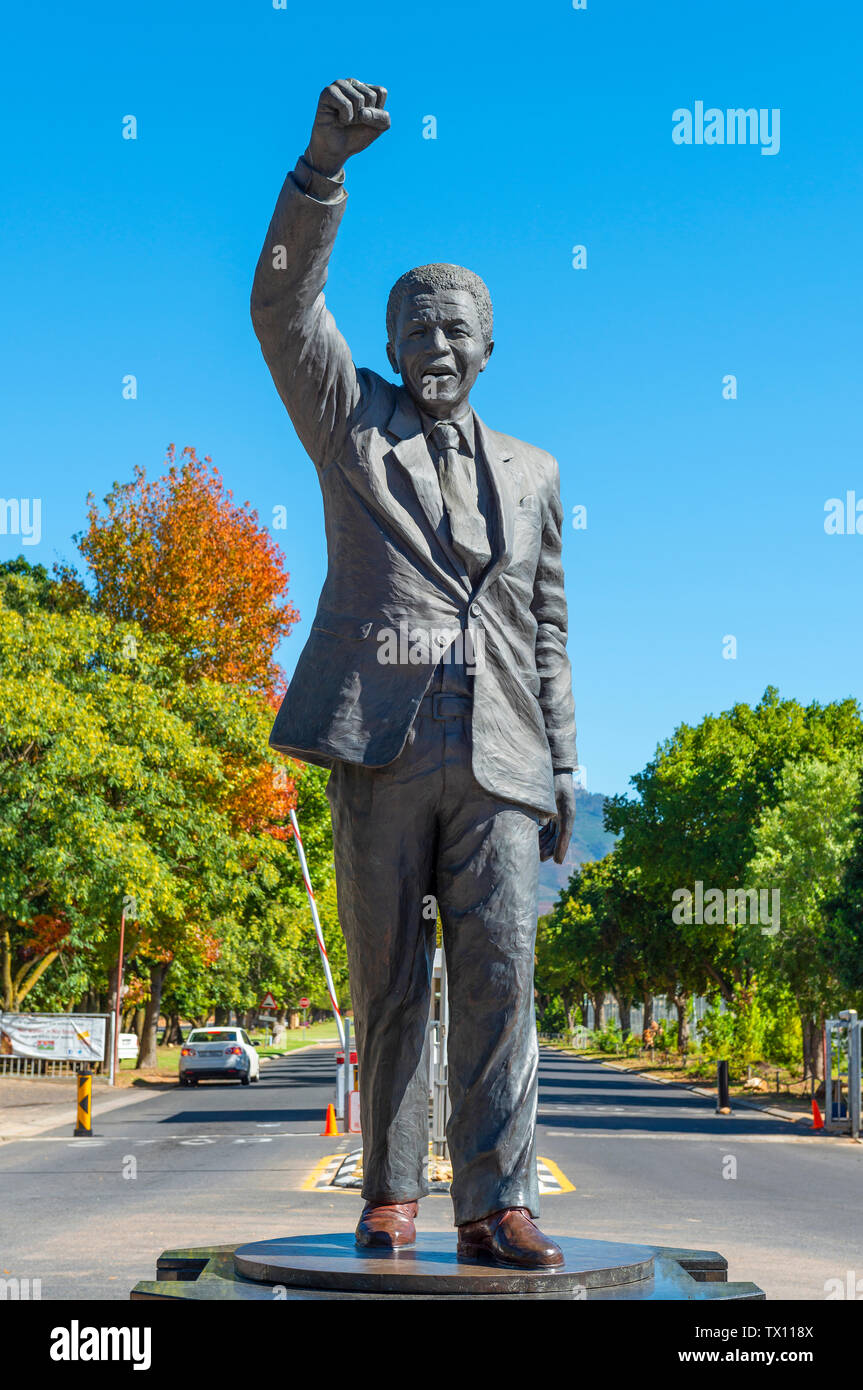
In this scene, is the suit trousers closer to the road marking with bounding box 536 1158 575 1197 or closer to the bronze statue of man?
the bronze statue of man

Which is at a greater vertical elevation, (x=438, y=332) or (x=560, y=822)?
(x=438, y=332)

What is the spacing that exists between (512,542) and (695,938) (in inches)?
1699

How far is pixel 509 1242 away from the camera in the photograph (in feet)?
12.7

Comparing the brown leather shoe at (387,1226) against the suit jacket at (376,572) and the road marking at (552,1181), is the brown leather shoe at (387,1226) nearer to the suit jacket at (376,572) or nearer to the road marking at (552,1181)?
the suit jacket at (376,572)

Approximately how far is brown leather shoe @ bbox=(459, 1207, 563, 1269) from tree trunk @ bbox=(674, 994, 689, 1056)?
54.8m

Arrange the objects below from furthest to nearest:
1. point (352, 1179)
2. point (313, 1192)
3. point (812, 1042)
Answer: point (812, 1042) < point (352, 1179) < point (313, 1192)

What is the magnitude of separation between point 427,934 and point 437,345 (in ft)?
5.52

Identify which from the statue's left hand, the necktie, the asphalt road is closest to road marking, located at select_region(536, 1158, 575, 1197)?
the asphalt road

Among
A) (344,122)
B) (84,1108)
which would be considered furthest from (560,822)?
(84,1108)

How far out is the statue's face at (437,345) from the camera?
4.47m

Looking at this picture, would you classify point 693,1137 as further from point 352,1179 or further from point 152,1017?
point 152,1017

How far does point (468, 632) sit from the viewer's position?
4.28m

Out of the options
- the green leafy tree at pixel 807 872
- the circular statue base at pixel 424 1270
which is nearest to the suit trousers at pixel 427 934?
the circular statue base at pixel 424 1270
